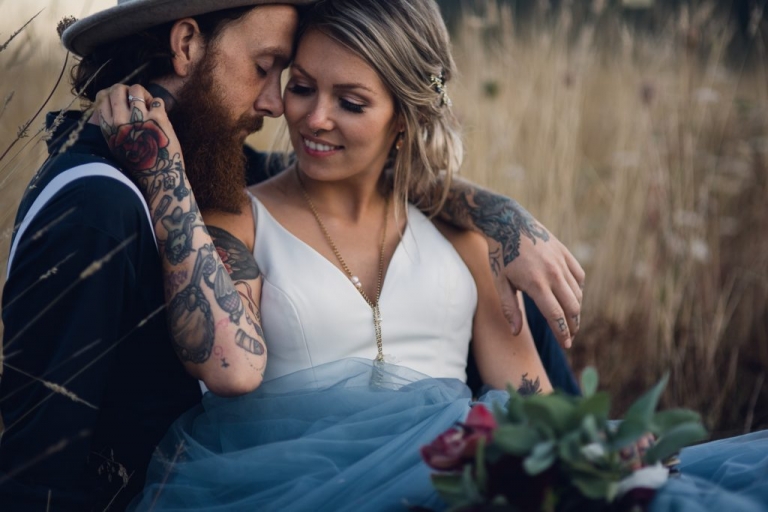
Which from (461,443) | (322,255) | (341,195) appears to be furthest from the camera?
(341,195)

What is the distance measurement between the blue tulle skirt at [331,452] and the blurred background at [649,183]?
2072mm

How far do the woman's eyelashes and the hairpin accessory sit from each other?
12.8 inches

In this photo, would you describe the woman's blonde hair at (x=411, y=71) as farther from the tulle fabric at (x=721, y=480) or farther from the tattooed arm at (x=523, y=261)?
the tulle fabric at (x=721, y=480)

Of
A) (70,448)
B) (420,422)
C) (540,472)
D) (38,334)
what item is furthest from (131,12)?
(540,472)

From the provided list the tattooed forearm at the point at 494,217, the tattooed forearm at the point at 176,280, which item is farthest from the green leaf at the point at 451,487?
the tattooed forearm at the point at 494,217

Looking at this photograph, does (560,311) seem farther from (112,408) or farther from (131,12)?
(131,12)

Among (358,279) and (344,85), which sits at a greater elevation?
(344,85)

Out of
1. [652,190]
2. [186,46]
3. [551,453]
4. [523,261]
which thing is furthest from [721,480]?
[652,190]

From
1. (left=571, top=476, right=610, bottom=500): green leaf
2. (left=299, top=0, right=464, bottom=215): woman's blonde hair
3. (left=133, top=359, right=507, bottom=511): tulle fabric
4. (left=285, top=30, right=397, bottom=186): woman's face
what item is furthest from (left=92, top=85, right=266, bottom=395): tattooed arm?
(left=571, top=476, right=610, bottom=500): green leaf

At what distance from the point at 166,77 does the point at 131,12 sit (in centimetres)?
22

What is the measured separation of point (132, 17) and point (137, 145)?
1.60ft

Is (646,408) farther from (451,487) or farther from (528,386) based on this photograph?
(528,386)

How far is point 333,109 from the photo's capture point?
2773mm

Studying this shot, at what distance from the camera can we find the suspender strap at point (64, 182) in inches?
85.2
